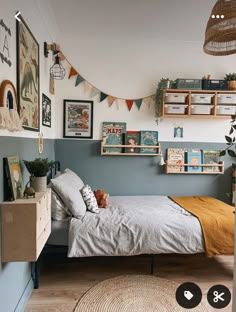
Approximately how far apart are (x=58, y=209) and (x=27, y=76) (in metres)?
1.14

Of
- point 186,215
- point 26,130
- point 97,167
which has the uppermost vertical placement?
point 26,130

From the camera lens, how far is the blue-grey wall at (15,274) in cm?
151

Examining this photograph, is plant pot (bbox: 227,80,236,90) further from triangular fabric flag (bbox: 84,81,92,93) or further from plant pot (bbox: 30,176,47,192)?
plant pot (bbox: 30,176,47,192)

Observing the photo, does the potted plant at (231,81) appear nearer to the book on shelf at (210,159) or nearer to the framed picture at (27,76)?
the book on shelf at (210,159)

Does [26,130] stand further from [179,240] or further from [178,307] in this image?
[178,307]

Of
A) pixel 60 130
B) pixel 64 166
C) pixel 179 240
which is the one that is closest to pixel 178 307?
pixel 179 240

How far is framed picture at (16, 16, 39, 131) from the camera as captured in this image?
1.80 metres

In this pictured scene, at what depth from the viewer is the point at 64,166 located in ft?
11.5

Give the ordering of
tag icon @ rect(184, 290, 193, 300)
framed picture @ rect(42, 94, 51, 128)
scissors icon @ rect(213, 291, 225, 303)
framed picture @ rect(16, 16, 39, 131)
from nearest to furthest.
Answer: framed picture @ rect(16, 16, 39, 131) → scissors icon @ rect(213, 291, 225, 303) → tag icon @ rect(184, 290, 193, 300) → framed picture @ rect(42, 94, 51, 128)

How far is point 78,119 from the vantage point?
3482 mm

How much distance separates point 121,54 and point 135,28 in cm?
45

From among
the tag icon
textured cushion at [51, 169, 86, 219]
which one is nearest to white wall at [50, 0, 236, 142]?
textured cushion at [51, 169, 86, 219]

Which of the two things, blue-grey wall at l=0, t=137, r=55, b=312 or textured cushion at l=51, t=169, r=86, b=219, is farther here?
textured cushion at l=51, t=169, r=86, b=219

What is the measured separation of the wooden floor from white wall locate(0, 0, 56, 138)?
4.31 ft
